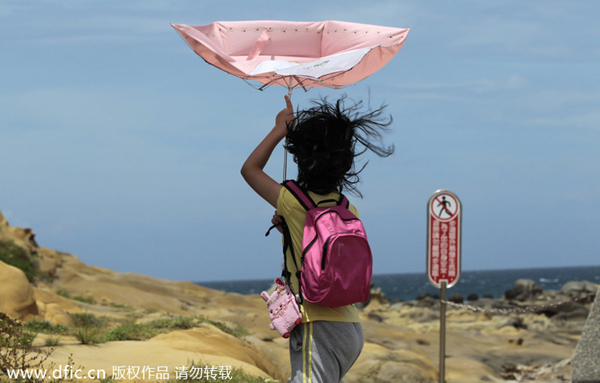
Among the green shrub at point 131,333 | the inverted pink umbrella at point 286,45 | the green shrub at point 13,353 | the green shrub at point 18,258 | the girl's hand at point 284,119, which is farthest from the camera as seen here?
the green shrub at point 18,258

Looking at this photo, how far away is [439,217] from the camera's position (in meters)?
8.48

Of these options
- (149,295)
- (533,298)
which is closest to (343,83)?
(149,295)

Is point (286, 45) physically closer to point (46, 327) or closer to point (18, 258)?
point (46, 327)

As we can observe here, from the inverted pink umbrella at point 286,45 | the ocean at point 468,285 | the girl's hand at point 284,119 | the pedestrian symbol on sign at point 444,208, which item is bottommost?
the ocean at point 468,285

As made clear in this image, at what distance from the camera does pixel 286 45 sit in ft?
16.0

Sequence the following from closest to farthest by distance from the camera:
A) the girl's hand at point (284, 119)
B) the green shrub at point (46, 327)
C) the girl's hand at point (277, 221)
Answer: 1. the girl's hand at point (277, 221)
2. the girl's hand at point (284, 119)
3. the green shrub at point (46, 327)

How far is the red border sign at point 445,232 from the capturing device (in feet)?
27.8

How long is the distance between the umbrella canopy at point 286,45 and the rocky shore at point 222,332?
330 cm

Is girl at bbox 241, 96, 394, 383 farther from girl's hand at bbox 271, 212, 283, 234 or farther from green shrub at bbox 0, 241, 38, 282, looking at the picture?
green shrub at bbox 0, 241, 38, 282

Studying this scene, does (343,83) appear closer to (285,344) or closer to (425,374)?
(425,374)

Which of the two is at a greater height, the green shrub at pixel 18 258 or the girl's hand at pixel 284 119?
the girl's hand at pixel 284 119

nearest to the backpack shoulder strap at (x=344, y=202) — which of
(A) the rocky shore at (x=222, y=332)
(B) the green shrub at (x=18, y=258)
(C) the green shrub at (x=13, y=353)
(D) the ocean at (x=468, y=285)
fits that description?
(C) the green shrub at (x=13, y=353)

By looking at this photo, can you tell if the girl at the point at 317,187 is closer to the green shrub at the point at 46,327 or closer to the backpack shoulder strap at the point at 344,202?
the backpack shoulder strap at the point at 344,202

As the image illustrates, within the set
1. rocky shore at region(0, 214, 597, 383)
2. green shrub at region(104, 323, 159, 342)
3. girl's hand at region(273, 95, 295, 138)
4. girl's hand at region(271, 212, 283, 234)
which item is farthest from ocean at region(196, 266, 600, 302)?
girl's hand at region(271, 212, 283, 234)
